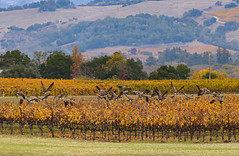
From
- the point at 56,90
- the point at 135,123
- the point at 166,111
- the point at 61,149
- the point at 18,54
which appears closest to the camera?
the point at 61,149

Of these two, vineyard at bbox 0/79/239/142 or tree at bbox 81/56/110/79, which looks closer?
vineyard at bbox 0/79/239/142

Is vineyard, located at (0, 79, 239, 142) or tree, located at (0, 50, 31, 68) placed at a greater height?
tree, located at (0, 50, 31, 68)

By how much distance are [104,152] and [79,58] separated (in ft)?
296

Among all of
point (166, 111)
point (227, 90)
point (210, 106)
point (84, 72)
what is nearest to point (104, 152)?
point (166, 111)

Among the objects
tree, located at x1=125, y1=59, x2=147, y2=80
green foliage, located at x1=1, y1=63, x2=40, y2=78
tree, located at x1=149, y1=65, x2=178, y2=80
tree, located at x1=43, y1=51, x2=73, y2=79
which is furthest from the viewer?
tree, located at x1=43, y1=51, x2=73, y2=79

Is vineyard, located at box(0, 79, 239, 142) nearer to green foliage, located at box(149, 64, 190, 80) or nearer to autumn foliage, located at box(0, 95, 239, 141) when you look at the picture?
autumn foliage, located at box(0, 95, 239, 141)

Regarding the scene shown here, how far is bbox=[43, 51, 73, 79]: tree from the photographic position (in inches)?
4054

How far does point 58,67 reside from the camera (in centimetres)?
10238

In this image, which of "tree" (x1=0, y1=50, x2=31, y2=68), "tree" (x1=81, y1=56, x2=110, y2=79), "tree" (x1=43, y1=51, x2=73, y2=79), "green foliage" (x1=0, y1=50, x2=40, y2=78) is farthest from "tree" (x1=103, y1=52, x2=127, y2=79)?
"tree" (x1=0, y1=50, x2=31, y2=68)

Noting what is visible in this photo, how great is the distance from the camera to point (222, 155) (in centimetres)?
1547

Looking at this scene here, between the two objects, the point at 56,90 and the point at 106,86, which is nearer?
the point at 56,90

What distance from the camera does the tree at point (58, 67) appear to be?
338 feet

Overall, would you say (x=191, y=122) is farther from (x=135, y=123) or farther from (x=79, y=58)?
(x=79, y=58)

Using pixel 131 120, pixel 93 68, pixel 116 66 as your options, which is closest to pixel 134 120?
pixel 131 120
